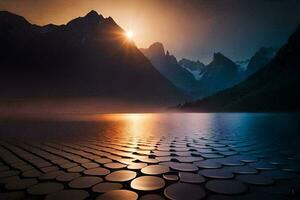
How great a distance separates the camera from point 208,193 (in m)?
2.91

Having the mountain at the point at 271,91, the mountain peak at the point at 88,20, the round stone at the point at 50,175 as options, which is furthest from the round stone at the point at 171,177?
the mountain peak at the point at 88,20

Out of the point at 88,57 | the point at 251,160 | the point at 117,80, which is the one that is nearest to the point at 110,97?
the point at 117,80

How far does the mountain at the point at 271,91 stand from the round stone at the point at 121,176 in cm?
6792

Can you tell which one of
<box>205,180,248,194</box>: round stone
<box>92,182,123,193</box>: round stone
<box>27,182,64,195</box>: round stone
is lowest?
<box>27,182,64,195</box>: round stone

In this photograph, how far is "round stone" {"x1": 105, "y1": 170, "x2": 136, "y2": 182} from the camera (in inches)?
140

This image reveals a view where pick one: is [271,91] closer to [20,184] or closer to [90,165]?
[90,165]

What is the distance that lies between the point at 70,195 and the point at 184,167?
93.0 inches

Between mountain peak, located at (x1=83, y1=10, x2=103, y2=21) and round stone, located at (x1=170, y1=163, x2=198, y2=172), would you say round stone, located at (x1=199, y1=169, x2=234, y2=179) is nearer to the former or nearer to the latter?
round stone, located at (x1=170, y1=163, x2=198, y2=172)

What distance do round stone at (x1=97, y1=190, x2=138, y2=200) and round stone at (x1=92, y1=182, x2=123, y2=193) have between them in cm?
13

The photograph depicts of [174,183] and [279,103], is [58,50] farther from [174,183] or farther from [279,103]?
[174,183]

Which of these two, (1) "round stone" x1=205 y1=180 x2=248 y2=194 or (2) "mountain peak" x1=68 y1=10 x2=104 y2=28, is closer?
(1) "round stone" x1=205 y1=180 x2=248 y2=194

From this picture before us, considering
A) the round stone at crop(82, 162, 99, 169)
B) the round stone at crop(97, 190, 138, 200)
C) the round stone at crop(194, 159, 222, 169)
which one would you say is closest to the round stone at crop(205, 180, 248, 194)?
the round stone at crop(194, 159, 222, 169)

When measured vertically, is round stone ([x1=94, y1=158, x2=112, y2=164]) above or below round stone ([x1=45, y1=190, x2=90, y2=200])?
below

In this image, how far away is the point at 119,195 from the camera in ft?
9.43
